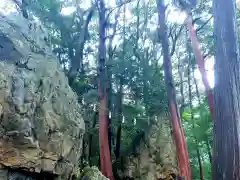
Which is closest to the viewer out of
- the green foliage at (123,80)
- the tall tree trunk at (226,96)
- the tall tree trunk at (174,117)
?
the tall tree trunk at (226,96)

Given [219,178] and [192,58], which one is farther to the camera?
[192,58]

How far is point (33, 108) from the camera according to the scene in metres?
5.94

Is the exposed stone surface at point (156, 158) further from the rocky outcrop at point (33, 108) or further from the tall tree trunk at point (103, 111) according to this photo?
the rocky outcrop at point (33, 108)

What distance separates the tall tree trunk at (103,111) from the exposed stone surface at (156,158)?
8.71 feet

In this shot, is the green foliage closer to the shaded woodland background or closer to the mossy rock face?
the shaded woodland background

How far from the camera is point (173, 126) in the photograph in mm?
8719

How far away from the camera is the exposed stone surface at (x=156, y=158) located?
37.9 ft

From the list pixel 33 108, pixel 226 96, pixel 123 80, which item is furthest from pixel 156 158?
pixel 226 96

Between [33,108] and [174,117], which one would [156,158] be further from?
[33,108]

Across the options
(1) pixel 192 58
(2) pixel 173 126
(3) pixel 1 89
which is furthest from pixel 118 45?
(3) pixel 1 89

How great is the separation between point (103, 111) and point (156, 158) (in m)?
3.55

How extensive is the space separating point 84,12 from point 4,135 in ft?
31.9

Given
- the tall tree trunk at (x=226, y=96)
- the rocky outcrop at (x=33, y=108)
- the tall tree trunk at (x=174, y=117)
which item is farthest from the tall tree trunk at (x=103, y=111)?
the tall tree trunk at (x=226, y=96)

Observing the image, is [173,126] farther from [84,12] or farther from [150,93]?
[84,12]
